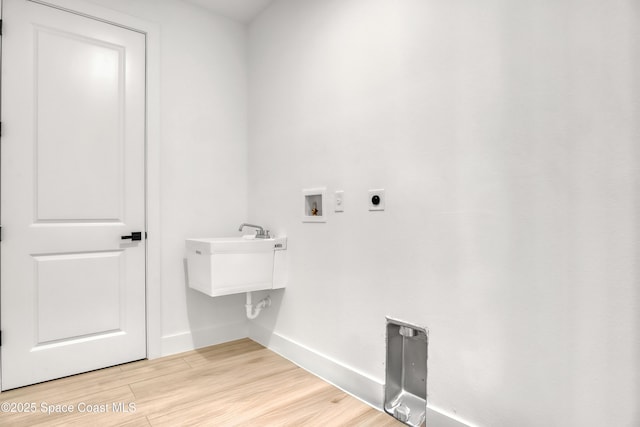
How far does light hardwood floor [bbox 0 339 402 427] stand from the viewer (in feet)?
5.51

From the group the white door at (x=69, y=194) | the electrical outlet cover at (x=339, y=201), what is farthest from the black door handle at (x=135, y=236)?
the electrical outlet cover at (x=339, y=201)

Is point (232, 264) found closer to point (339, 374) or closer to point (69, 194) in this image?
point (339, 374)

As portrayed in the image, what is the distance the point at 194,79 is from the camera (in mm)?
2668

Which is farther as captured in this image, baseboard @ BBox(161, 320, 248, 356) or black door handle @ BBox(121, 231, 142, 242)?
baseboard @ BBox(161, 320, 248, 356)

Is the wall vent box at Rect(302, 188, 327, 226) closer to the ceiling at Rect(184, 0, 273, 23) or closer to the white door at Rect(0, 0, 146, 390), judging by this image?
the white door at Rect(0, 0, 146, 390)

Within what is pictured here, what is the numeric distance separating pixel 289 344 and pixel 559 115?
2.02 meters

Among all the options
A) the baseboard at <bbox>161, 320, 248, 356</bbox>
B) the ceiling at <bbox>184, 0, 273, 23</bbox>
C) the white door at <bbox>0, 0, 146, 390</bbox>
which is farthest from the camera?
the ceiling at <bbox>184, 0, 273, 23</bbox>

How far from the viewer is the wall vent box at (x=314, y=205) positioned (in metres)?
2.17

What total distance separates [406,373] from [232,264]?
1.21 metres

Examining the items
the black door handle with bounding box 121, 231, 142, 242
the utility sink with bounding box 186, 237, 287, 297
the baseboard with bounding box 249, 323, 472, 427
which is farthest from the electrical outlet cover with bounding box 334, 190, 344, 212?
the black door handle with bounding box 121, 231, 142, 242

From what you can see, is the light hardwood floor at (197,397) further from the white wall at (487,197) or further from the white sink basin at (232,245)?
the white sink basin at (232,245)

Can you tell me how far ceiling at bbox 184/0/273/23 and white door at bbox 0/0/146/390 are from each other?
57 centimetres

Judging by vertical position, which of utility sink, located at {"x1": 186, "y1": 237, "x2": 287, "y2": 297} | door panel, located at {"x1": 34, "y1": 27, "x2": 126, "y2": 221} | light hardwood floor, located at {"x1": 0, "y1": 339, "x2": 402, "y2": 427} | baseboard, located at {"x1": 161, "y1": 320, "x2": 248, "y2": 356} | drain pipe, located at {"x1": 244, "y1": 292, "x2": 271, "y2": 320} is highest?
door panel, located at {"x1": 34, "y1": 27, "x2": 126, "y2": 221}

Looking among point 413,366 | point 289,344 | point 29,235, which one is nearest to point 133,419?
point 289,344
